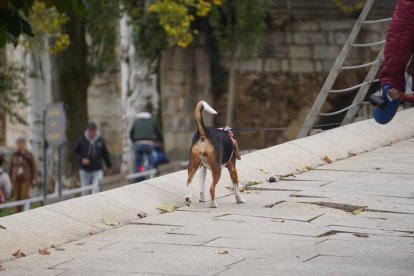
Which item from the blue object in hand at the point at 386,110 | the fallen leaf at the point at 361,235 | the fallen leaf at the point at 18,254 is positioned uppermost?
the blue object in hand at the point at 386,110

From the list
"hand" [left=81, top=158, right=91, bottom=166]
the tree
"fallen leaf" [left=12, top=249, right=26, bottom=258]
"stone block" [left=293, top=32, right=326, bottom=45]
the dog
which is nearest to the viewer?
the tree

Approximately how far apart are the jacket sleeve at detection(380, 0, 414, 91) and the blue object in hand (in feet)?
0.17

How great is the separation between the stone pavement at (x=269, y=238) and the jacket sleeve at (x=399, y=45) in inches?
41.6

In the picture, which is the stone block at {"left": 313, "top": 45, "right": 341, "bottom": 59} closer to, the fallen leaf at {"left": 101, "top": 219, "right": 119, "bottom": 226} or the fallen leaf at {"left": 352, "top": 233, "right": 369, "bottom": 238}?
the fallen leaf at {"left": 101, "top": 219, "right": 119, "bottom": 226}

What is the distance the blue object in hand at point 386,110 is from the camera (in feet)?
26.3

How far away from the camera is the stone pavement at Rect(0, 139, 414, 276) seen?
8.32 meters

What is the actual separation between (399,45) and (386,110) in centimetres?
44

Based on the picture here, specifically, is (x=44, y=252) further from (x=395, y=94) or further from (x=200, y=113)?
(x=395, y=94)

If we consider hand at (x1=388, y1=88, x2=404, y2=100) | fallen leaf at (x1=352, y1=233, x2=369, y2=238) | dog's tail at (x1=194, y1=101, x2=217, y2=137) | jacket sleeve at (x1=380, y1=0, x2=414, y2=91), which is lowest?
fallen leaf at (x1=352, y1=233, x2=369, y2=238)

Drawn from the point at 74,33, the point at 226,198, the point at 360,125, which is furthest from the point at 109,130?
the point at 226,198

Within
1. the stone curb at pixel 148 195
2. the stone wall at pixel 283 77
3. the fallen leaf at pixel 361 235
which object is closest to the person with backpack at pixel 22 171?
the stone wall at pixel 283 77

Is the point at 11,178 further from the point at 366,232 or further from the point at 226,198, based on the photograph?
the point at 366,232

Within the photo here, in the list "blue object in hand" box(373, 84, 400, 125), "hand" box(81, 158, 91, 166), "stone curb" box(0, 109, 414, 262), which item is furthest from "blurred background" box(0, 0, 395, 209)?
"blue object in hand" box(373, 84, 400, 125)

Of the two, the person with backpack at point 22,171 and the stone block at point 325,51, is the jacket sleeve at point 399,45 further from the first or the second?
the stone block at point 325,51
